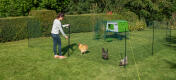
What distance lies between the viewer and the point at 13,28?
Answer: 15133 mm

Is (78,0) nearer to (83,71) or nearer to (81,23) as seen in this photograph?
(81,23)

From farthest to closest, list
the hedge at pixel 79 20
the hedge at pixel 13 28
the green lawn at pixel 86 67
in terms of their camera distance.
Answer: the hedge at pixel 79 20 < the hedge at pixel 13 28 < the green lawn at pixel 86 67

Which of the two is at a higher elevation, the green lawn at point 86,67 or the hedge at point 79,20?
the hedge at point 79,20

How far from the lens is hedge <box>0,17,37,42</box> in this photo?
14520 mm

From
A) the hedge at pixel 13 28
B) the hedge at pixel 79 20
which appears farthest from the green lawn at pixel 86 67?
the hedge at pixel 79 20

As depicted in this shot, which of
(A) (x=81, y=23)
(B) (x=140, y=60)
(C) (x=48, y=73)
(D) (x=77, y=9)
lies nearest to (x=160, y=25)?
(A) (x=81, y=23)

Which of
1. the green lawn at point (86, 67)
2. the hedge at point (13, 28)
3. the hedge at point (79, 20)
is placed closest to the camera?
the green lawn at point (86, 67)

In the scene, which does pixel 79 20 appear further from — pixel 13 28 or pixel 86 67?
pixel 86 67

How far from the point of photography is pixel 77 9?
32.4m

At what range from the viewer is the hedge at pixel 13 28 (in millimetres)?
14520

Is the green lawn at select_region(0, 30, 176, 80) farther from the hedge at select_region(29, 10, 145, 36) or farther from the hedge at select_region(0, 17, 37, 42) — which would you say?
the hedge at select_region(29, 10, 145, 36)

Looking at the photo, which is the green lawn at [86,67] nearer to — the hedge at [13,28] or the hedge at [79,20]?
the hedge at [13,28]

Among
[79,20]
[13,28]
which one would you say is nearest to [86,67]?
[13,28]

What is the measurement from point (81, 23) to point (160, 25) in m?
7.63
